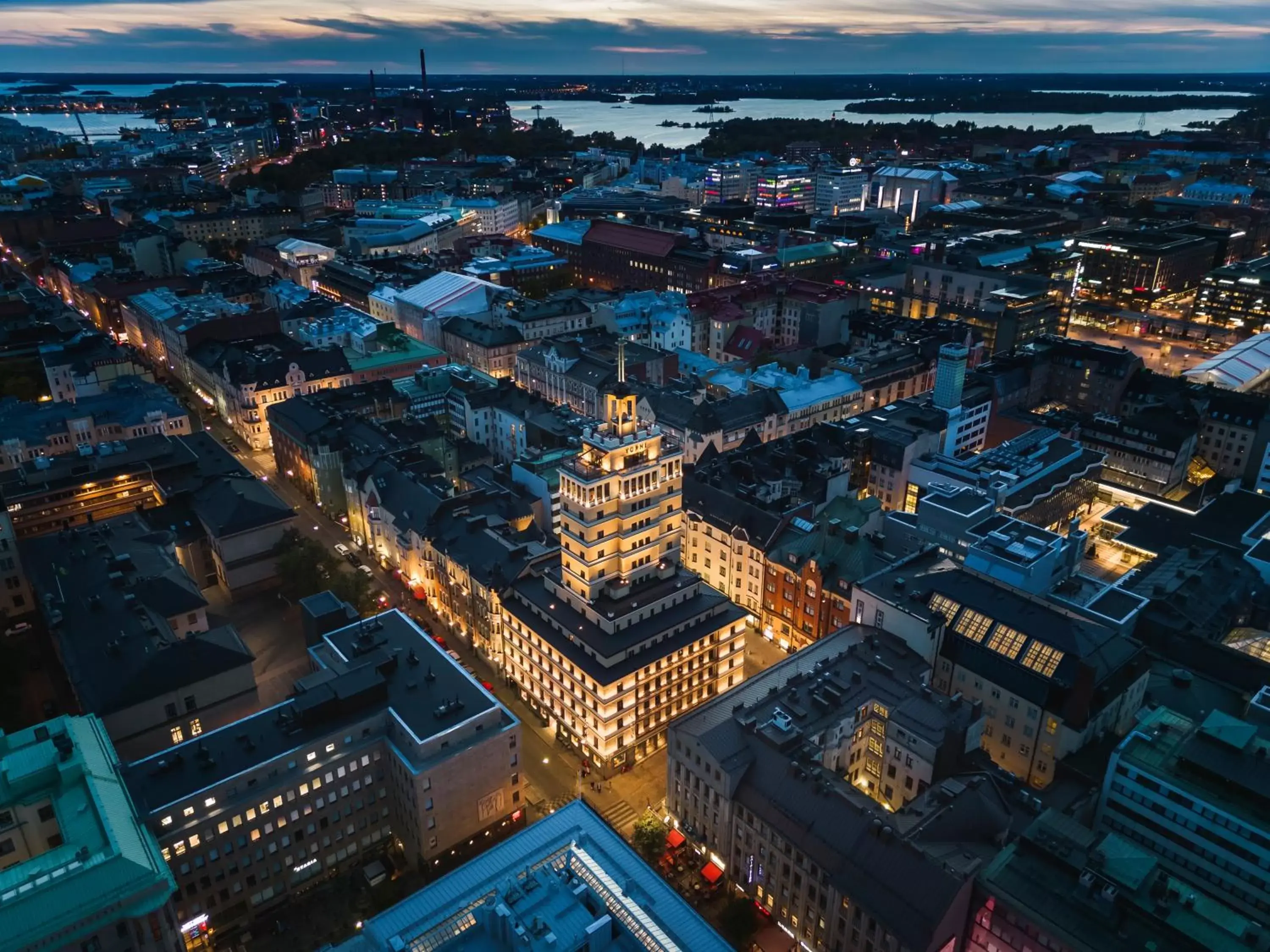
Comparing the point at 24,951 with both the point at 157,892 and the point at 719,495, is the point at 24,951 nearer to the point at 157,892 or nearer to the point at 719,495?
the point at 157,892

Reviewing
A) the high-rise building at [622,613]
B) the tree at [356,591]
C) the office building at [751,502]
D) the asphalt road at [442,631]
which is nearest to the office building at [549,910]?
the high-rise building at [622,613]

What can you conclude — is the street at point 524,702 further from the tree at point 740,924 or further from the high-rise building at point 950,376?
the high-rise building at point 950,376

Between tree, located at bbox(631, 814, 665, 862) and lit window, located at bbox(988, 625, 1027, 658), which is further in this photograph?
lit window, located at bbox(988, 625, 1027, 658)

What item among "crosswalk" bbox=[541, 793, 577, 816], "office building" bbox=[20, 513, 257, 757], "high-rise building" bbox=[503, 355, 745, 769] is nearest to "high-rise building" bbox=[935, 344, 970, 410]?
"high-rise building" bbox=[503, 355, 745, 769]

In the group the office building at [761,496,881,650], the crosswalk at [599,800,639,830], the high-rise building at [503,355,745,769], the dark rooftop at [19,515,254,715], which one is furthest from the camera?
the office building at [761,496,881,650]

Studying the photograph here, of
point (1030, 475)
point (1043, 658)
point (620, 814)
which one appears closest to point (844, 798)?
point (620, 814)

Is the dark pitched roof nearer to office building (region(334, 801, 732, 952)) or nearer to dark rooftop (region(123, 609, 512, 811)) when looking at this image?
dark rooftop (region(123, 609, 512, 811))

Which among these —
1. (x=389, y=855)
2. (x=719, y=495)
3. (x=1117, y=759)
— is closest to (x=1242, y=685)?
(x=1117, y=759)
